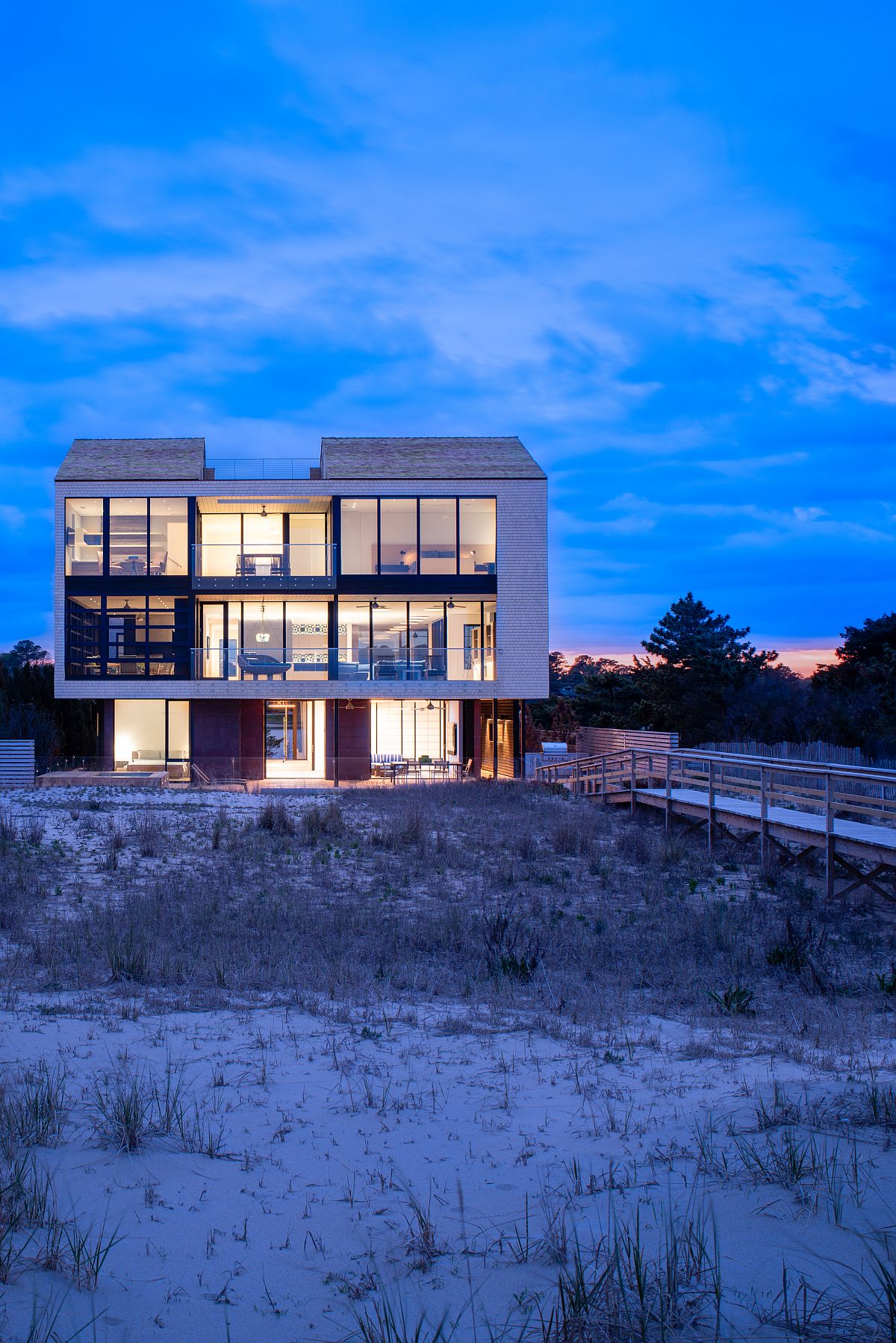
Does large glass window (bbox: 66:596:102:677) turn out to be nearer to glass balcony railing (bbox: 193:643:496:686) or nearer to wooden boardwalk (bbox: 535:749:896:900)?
glass balcony railing (bbox: 193:643:496:686)

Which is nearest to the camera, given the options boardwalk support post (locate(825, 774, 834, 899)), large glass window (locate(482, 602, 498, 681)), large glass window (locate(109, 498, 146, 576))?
boardwalk support post (locate(825, 774, 834, 899))

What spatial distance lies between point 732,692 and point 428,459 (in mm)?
15979

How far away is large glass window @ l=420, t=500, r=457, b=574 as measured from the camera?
29.1 metres

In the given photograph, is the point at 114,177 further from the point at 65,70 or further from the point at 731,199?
the point at 731,199

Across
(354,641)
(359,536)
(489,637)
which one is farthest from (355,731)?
(359,536)

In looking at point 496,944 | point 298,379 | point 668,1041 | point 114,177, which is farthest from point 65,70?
point 298,379

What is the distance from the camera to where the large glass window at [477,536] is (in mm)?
29141

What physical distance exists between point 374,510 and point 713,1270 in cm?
2779

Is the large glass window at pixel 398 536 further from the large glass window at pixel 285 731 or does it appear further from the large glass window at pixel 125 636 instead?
the large glass window at pixel 125 636

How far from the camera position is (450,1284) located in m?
2.81

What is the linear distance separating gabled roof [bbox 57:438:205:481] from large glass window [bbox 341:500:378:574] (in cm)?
504

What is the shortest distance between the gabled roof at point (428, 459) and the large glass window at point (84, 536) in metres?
7.79

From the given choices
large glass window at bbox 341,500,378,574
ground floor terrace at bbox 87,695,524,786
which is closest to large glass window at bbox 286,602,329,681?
ground floor terrace at bbox 87,695,524,786

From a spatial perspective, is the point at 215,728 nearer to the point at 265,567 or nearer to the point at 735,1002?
the point at 265,567
